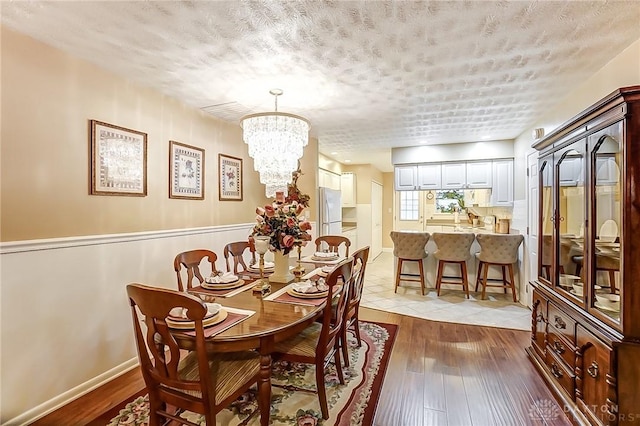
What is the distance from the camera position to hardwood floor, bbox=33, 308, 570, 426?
1.86 metres

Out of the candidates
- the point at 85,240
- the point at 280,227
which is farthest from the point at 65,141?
the point at 280,227

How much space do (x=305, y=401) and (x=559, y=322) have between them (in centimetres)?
186

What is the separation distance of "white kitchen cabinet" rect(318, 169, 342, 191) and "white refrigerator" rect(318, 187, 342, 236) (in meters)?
0.49

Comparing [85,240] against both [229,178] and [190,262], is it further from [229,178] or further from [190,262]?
[229,178]

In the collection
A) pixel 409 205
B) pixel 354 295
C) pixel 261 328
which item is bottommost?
pixel 354 295

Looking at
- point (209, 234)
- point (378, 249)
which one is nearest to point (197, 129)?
point (209, 234)

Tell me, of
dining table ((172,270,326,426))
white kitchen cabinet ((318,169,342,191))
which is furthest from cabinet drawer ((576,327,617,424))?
white kitchen cabinet ((318,169,342,191))

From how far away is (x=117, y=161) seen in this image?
2.35 m

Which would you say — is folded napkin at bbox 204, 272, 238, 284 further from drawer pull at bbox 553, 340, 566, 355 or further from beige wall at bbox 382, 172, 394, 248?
beige wall at bbox 382, 172, 394, 248

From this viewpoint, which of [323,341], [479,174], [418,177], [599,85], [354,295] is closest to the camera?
[323,341]

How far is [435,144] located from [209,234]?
3824mm

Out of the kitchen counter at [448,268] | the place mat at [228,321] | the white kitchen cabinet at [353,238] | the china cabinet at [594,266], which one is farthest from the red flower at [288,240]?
the white kitchen cabinet at [353,238]

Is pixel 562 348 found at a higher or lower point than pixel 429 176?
lower

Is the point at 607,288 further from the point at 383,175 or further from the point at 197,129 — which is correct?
the point at 383,175
